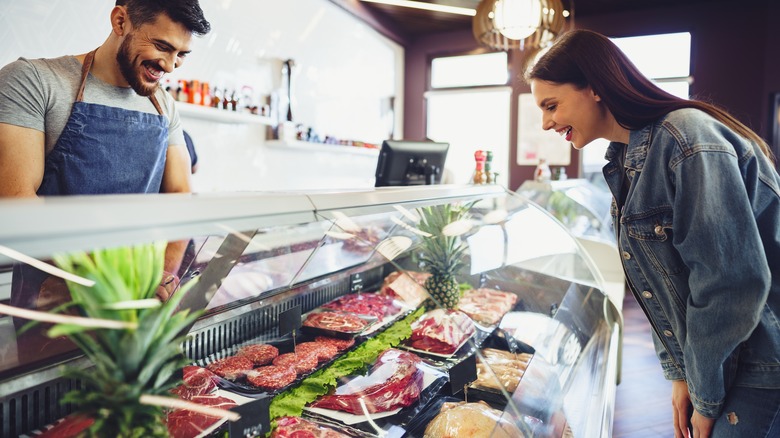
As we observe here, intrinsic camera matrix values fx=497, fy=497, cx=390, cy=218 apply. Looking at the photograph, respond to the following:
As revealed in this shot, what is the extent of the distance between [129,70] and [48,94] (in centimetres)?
27

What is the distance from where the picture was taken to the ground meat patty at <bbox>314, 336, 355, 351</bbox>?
1.76 meters

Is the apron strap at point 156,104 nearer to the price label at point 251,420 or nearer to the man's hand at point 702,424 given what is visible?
the price label at point 251,420

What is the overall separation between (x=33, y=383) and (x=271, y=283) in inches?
33.0

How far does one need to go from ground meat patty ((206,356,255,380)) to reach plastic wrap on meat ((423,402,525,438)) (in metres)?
0.57

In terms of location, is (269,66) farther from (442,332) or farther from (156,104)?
(442,332)

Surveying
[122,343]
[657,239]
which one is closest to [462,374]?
[657,239]

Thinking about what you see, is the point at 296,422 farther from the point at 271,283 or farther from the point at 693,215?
the point at 693,215

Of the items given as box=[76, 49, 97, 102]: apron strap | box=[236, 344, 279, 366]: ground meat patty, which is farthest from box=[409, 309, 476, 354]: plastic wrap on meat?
box=[76, 49, 97, 102]: apron strap

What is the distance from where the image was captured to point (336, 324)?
1886 millimetres

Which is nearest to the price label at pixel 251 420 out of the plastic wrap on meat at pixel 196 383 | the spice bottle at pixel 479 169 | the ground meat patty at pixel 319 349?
the plastic wrap on meat at pixel 196 383

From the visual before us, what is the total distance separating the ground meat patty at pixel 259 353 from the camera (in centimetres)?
157

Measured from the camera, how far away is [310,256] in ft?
6.45

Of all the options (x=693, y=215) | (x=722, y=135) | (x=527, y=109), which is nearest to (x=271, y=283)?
(x=693, y=215)

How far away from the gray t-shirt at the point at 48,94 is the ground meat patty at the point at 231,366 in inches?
38.0
